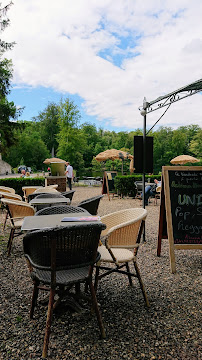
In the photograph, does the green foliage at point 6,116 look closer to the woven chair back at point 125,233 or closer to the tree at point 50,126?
the woven chair back at point 125,233

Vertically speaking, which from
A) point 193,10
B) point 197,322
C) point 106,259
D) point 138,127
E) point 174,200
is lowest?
point 197,322

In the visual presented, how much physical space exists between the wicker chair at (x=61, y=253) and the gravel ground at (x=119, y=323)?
0.56 ft

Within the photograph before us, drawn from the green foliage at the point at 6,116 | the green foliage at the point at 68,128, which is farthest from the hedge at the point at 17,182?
the green foliage at the point at 68,128

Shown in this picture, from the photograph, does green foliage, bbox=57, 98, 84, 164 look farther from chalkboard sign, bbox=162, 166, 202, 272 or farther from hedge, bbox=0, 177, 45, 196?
chalkboard sign, bbox=162, 166, 202, 272

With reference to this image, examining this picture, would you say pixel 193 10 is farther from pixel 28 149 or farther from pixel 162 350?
pixel 28 149

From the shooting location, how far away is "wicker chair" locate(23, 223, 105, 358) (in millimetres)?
2059

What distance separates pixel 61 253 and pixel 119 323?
886mm

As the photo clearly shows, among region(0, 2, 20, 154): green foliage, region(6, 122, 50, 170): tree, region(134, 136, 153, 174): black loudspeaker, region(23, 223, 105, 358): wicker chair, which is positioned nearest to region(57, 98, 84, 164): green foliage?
region(0, 2, 20, 154): green foliage

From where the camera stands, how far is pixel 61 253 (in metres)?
2.15

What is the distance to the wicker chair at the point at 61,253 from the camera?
2059 millimetres

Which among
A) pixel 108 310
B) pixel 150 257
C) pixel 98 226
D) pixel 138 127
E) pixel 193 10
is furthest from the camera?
pixel 138 127

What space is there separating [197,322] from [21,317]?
1.56 meters

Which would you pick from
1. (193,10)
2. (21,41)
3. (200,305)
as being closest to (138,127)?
(21,41)

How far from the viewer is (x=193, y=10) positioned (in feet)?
18.2
